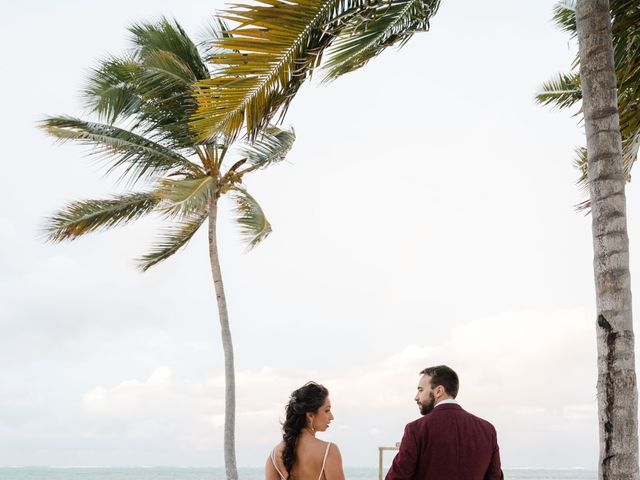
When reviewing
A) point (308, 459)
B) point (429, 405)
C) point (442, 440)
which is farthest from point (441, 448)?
point (308, 459)

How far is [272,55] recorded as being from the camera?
7.12 metres

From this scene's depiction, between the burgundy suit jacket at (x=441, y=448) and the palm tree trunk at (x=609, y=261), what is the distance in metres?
0.89

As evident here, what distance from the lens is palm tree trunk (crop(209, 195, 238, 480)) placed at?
55.1ft

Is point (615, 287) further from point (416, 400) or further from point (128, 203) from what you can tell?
point (128, 203)

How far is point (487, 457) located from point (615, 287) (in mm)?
1357

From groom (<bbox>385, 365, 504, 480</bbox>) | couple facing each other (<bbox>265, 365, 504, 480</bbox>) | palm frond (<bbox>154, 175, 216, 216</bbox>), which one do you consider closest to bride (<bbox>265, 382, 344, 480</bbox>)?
couple facing each other (<bbox>265, 365, 504, 480</bbox>)

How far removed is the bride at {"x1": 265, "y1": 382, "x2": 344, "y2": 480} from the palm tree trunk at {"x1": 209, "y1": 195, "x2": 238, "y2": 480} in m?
11.9

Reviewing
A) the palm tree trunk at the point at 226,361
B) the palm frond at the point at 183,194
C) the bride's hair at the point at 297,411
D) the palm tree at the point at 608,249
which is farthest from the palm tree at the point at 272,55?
the palm tree trunk at the point at 226,361

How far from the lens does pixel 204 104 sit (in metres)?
7.25

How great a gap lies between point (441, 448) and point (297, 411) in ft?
2.82

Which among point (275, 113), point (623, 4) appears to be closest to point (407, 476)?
point (275, 113)

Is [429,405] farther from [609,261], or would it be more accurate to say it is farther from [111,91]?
[111,91]

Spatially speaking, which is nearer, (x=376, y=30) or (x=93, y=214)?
(x=376, y=30)

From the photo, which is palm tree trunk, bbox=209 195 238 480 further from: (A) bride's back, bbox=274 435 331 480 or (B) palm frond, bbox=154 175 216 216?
(A) bride's back, bbox=274 435 331 480
